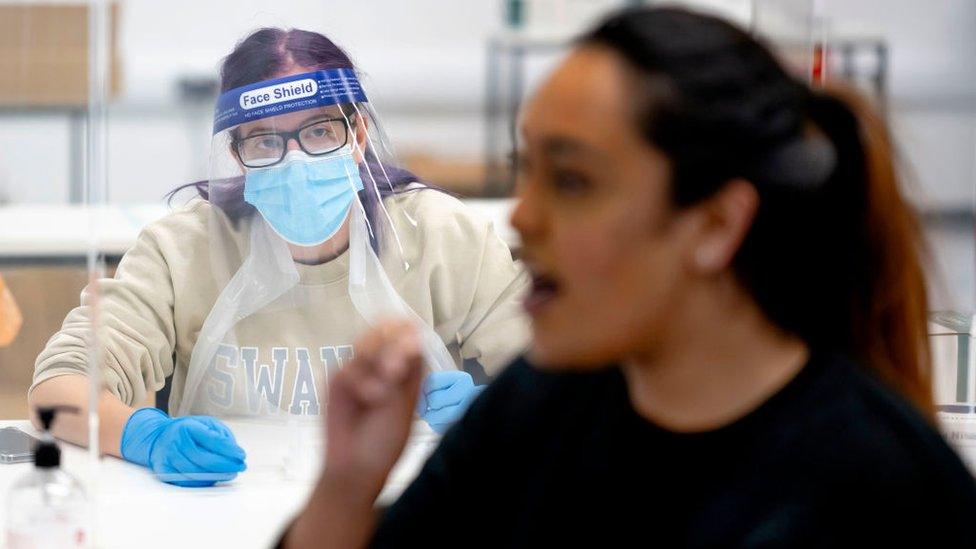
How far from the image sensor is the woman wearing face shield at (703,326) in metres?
0.74

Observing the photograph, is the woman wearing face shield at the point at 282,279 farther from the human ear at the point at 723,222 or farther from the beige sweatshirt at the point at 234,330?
the human ear at the point at 723,222

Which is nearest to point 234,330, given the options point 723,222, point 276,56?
point 276,56

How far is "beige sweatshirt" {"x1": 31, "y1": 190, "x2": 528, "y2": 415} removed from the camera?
155cm

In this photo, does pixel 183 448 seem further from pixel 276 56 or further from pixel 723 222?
pixel 723 222

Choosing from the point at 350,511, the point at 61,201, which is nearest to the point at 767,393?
the point at 350,511

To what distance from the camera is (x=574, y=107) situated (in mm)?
750

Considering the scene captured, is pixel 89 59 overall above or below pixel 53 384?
above

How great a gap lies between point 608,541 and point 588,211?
23 centimetres

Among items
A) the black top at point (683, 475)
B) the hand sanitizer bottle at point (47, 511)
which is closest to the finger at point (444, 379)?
the hand sanitizer bottle at point (47, 511)

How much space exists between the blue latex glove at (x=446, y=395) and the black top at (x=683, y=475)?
2.11 ft

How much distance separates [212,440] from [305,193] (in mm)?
320

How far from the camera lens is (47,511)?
1179mm

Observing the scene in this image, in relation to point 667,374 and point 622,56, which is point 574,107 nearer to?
point 622,56

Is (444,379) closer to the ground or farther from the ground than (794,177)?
closer to the ground
